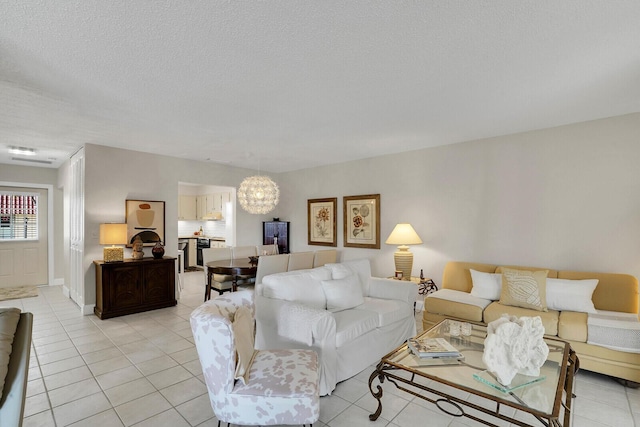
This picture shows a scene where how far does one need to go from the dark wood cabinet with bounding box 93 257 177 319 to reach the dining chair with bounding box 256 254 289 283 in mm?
1918

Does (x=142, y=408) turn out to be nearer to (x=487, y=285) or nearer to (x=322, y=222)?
(x=487, y=285)

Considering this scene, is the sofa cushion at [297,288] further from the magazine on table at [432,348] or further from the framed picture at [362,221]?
the framed picture at [362,221]

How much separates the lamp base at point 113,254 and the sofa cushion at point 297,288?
2.87 m

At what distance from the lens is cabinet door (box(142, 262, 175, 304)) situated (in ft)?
15.5

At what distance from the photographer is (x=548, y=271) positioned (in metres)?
3.47

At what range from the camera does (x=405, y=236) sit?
177 inches

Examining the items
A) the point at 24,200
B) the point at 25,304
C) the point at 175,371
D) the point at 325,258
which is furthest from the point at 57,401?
the point at 24,200

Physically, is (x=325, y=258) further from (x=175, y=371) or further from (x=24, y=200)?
(x=24, y=200)

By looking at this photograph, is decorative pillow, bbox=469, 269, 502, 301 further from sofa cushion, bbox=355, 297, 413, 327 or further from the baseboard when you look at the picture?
the baseboard

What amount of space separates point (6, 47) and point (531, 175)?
5.06 metres

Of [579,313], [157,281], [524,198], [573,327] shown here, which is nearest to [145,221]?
[157,281]

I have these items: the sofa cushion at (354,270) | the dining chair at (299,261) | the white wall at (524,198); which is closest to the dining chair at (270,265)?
the dining chair at (299,261)

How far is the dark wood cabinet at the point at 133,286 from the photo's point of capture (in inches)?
171

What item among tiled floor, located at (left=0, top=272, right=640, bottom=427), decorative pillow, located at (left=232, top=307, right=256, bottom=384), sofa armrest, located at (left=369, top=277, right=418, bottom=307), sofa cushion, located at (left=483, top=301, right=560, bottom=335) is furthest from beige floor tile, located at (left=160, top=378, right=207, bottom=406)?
sofa cushion, located at (left=483, top=301, right=560, bottom=335)
